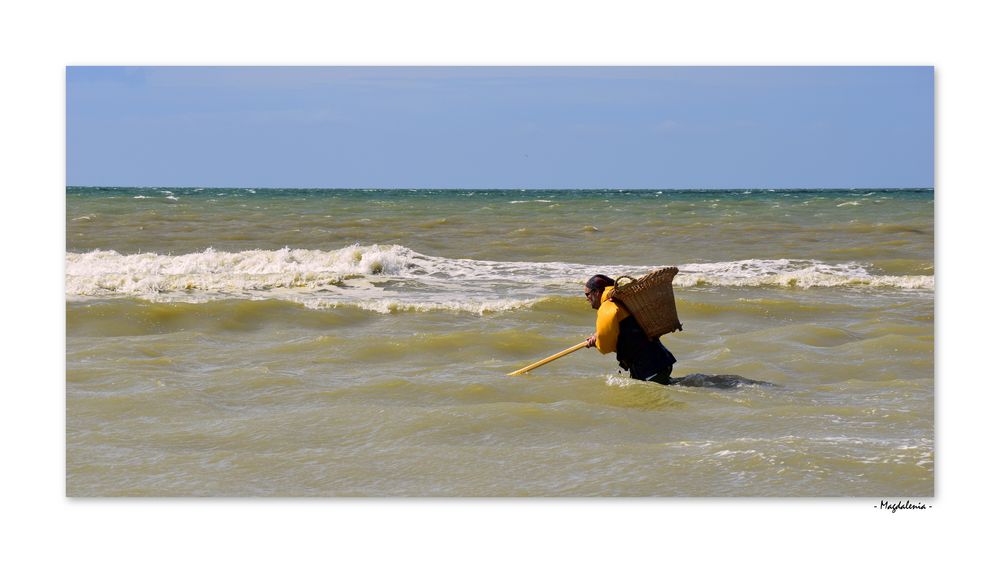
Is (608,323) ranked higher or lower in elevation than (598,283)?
lower

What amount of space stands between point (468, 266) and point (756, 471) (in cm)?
947

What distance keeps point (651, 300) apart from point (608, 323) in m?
0.35

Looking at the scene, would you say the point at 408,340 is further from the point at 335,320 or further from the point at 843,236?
the point at 843,236

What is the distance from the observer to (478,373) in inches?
292

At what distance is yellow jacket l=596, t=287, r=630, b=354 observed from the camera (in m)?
6.21

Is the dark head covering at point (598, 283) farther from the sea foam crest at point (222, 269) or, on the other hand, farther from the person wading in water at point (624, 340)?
the sea foam crest at point (222, 269)

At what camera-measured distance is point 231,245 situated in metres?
16.2

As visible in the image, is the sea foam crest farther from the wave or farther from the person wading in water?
the person wading in water

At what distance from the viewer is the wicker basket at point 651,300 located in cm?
630
